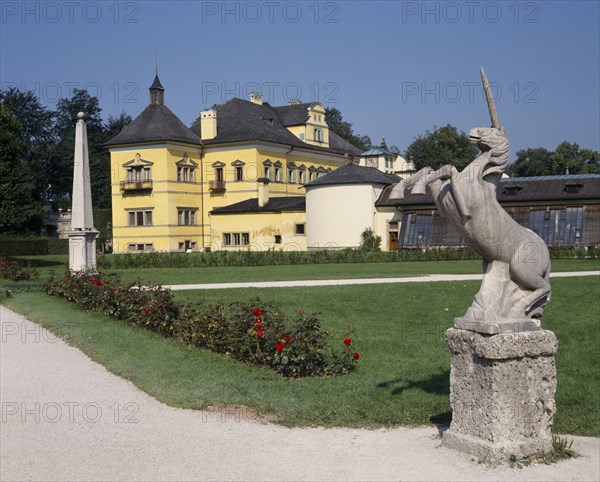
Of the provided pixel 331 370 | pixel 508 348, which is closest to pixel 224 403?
pixel 331 370

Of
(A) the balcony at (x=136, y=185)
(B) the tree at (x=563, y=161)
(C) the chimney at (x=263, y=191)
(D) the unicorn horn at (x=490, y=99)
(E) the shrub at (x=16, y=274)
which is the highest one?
(B) the tree at (x=563, y=161)

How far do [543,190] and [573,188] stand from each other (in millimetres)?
1655

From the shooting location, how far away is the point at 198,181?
5412 cm

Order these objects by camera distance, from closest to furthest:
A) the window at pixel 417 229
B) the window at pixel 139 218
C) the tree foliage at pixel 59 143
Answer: the window at pixel 417 229 → the window at pixel 139 218 → the tree foliage at pixel 59 143

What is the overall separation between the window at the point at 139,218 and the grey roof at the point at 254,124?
22.4 ft

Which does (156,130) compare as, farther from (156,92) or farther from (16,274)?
(16,274)

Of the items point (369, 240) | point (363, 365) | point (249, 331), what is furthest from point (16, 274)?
point (369, 240)

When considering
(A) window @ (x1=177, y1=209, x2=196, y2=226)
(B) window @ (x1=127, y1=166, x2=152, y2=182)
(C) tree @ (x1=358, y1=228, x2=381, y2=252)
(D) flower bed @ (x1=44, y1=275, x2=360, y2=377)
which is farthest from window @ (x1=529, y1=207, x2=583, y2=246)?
(D) flower bed @ (x1=44, y1=275, x2=360, y2=377)

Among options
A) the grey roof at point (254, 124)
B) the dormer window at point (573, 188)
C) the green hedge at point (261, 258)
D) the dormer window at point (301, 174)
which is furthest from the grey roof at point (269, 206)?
the dormer window at point (573, 188)

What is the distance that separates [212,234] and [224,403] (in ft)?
149

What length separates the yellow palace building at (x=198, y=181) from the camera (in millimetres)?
50938

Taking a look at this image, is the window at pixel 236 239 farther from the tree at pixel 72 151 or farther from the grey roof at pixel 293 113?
the tree at pixel 72 151

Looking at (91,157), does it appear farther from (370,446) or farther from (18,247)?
(370,446)

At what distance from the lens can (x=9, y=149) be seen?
35.4 meters
